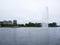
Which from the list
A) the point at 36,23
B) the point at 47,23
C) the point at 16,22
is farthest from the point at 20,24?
the point at 47,23

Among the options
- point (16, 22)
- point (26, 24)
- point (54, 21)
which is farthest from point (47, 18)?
point (16, 22)

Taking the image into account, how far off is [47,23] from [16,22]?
79.2 inches

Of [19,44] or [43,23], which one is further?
[43,23]

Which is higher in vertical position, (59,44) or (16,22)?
(16,22)

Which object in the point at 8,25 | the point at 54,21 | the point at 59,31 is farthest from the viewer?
the point at 59,31

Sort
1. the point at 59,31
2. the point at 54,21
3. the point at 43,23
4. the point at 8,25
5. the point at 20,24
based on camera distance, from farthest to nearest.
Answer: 1. the point at 59,31
2. the point at 8,25
3. the point at 20,24
4. the point at 43,23
5. the point at 54,21

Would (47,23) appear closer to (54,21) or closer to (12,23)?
(54,21)

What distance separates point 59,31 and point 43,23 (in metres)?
3.66

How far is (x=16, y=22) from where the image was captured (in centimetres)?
874

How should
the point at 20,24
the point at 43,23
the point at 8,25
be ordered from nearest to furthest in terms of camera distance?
the point at 43,23
the point at 20,24
the point at 8,25

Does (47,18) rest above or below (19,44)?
above

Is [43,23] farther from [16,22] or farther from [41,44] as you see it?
[41,44]

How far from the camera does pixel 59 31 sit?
36.8 feet

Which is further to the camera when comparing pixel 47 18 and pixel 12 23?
pixel 12 23
